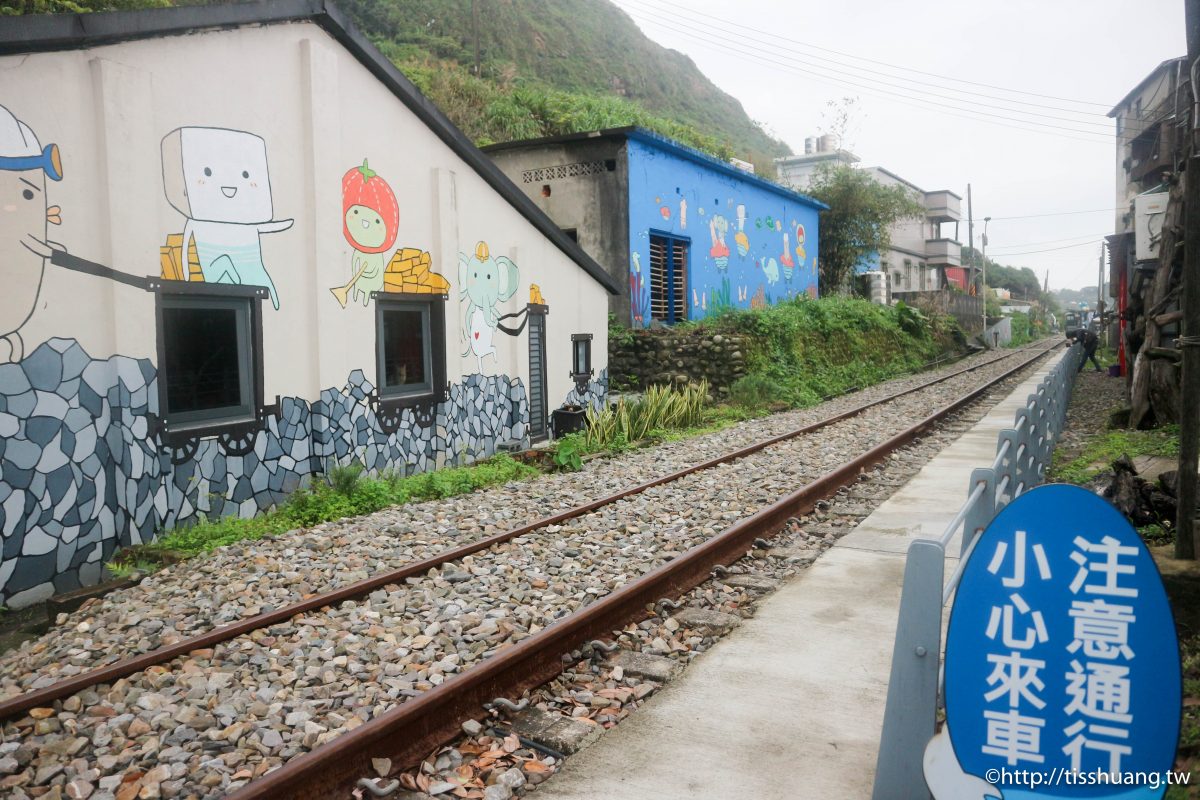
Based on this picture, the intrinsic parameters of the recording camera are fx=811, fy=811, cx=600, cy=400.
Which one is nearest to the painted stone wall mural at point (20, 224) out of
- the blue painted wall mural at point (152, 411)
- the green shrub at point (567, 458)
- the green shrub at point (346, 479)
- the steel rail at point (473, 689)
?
the blue painted wall mural at point (152, 411)

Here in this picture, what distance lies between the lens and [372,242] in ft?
31.7

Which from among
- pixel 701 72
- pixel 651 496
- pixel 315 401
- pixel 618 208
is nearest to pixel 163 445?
pixel 315 401

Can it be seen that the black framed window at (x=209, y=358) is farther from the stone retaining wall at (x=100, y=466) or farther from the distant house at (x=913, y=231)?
the distant house at (x=913, y=231)

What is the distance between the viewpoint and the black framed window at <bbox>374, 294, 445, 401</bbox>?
10.0m

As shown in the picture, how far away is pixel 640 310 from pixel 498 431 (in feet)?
27.3

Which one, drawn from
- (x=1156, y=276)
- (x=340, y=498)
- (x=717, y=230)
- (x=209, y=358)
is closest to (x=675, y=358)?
(x=717, y=230)

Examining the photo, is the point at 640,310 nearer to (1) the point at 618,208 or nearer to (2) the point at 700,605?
(1) the point at 618,208

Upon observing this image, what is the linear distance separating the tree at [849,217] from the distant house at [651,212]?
915cm

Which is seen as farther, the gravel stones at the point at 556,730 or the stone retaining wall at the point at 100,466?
the stone retaining wall at the point at 100,466

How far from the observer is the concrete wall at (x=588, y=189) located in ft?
62.2

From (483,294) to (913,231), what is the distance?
172 ft

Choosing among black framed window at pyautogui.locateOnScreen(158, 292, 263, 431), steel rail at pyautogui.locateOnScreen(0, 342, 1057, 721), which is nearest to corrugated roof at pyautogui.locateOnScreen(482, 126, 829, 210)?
steel rail at pyautogui.locateOnScreen(0, 342, 1057, 721)

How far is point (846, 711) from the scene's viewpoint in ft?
13.4

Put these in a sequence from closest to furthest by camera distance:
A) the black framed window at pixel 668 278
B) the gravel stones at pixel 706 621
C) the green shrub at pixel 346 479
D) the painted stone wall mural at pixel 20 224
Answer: the gravel stones at pixel 706 621, the painted stone wall mural at pixel 20 224, the green shrub at pixel 346 479, the black framed window at pixel 668 278
